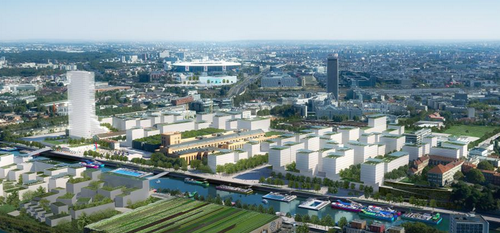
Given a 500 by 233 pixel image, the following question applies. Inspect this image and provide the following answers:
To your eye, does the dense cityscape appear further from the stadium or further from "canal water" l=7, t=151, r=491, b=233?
the stadium

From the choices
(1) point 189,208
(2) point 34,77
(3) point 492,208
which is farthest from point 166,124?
(2) point 34,77

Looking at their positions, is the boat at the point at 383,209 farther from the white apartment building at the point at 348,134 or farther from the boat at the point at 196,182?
the white apartment building at the point at 348,134

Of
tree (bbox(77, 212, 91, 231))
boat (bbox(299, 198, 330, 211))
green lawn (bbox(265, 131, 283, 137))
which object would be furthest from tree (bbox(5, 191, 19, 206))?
green lawn (bbox(265, 131, 283, 137))

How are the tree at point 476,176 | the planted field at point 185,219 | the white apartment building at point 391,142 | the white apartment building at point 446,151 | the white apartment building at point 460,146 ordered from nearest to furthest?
the planted field at point 185,219 < the tree at point 476,176 < the white apartment building at point 446,151 < the white apartment building at point 460,146 < the white apartment building at point 391,142

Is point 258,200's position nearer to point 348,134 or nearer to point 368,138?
point 368,138

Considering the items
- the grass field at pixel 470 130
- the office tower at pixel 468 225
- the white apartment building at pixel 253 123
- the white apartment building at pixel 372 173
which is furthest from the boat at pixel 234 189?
the grass field at pixel 470 130

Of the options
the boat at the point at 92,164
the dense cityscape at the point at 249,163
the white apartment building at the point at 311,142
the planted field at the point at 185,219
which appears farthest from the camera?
the white apartment building at the point at 311,142

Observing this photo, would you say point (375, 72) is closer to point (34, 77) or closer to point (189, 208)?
point (34, 77)
